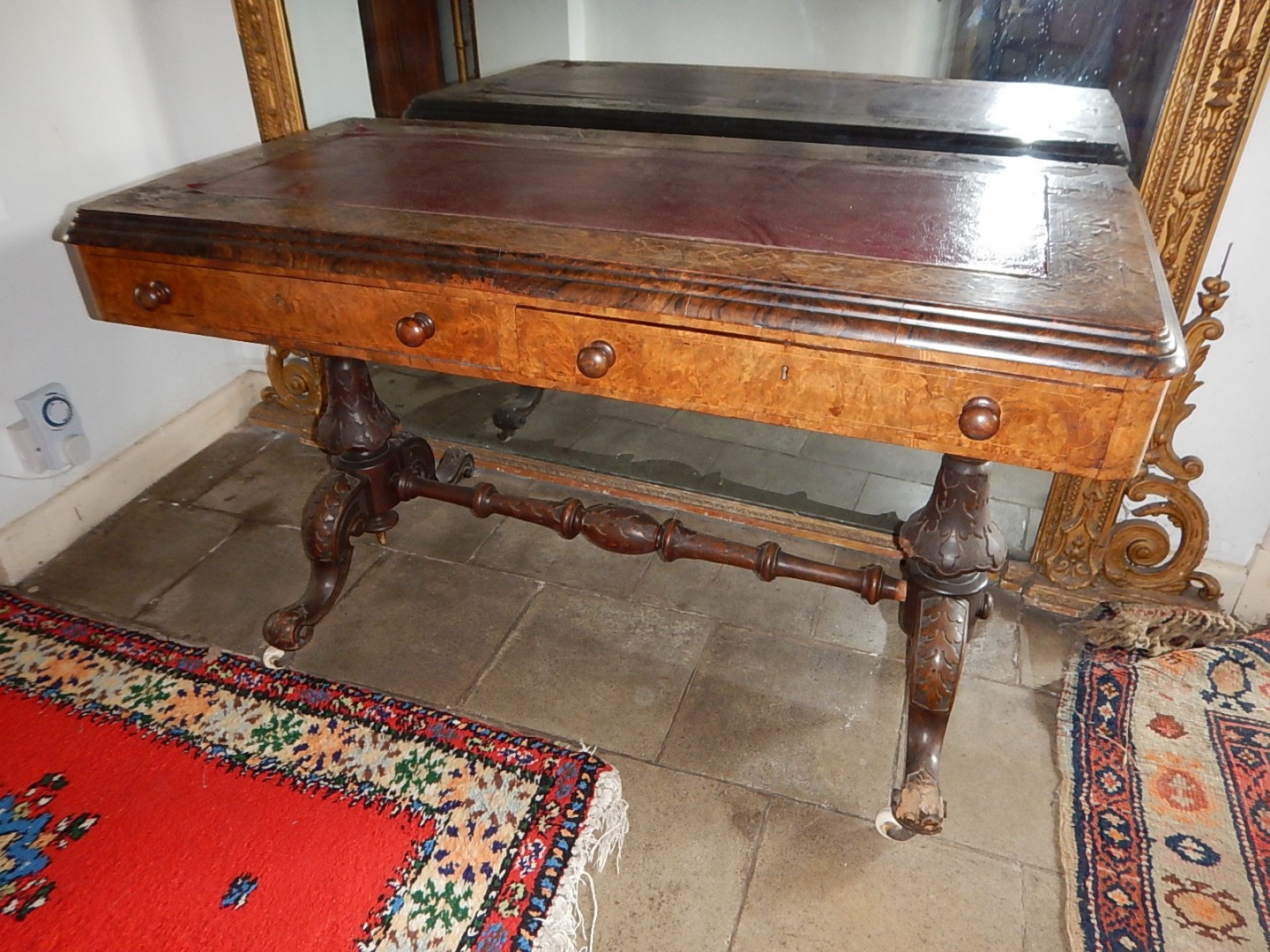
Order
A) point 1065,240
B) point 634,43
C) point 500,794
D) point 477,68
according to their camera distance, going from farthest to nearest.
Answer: point 477,68
point 634,43
point 500,794
point 1065,240

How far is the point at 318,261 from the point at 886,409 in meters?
0.85

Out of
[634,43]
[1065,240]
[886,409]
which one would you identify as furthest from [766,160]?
[886,409]

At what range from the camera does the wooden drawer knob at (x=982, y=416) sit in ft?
3.59

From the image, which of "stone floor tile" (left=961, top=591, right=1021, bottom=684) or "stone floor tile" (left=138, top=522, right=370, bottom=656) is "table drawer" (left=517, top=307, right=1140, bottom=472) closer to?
"stone floor tile" (left=961, top=591, right=1021, bottom=684)

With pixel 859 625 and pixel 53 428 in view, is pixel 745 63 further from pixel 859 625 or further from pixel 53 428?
pixel 53 428

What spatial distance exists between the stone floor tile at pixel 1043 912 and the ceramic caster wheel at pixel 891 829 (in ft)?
0.66

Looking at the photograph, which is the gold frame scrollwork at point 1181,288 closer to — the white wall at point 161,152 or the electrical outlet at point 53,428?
the white wall at point 161,152

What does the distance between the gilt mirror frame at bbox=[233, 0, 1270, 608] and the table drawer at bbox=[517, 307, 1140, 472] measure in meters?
0.83

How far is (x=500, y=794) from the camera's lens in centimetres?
Answer: 160

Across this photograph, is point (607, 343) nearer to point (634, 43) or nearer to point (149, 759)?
point (634, 43)

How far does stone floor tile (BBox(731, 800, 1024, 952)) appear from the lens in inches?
54.5

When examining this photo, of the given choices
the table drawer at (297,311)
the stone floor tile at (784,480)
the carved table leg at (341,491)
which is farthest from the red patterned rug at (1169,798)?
the carved table leg at (341,491)

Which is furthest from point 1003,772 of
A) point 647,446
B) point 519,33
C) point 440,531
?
point 519,33

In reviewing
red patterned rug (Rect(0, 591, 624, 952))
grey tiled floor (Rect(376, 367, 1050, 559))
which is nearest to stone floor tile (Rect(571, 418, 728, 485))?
grey tiled floor (Rect(376, 367, 1050, 559))
